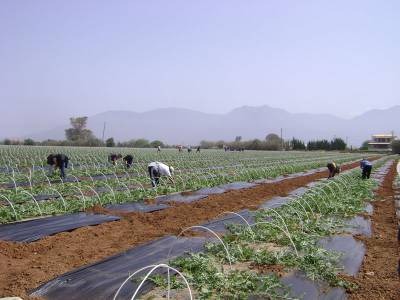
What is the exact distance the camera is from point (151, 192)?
12633mm

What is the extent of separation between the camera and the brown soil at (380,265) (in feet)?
16.8

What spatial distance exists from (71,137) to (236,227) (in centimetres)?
9719

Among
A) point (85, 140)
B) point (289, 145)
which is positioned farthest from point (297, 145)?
point (85, 140)

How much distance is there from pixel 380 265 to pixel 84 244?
497 centimetres

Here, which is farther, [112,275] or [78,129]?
[78,129]

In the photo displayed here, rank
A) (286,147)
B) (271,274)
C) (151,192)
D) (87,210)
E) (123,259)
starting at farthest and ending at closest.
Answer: (286,147) < (151,192) < (87,210) < (123,259) < (271,274)

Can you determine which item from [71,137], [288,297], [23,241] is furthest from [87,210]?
[71,137]

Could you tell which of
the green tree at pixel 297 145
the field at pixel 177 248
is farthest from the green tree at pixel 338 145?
the field at pixel 177 248

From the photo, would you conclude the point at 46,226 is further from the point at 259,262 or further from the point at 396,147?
the point at 396,147

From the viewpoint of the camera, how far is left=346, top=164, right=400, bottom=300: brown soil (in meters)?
5.11

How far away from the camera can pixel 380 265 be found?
20.7 ft

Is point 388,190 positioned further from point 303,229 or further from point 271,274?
point 271,274

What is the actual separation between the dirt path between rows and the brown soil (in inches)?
135

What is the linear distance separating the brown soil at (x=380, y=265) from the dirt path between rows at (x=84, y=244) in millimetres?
3438
